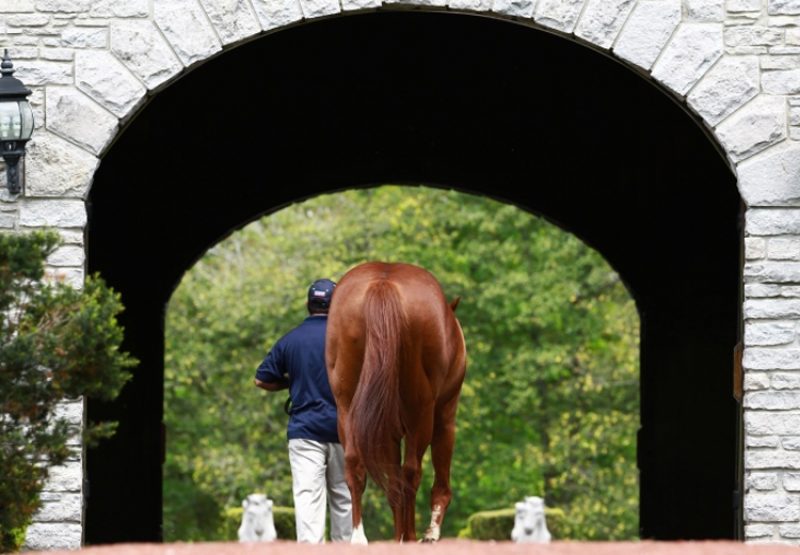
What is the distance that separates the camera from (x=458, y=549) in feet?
19.9

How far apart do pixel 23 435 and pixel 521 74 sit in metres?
5.83

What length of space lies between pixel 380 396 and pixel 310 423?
809mm

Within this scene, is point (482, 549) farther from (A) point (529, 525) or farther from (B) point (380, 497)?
(B) point (380, 497)

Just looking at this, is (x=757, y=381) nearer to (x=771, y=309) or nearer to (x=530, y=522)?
(x=771, y=309)

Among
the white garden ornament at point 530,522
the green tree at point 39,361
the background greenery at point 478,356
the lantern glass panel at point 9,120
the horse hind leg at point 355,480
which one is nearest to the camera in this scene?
the green tree at point 39,361

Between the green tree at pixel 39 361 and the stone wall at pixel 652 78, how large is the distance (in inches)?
59.3

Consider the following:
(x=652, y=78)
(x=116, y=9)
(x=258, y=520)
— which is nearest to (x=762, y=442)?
(x=652, y=78)

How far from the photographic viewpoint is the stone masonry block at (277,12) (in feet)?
29.8

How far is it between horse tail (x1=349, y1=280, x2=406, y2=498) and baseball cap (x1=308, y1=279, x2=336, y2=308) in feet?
2.68

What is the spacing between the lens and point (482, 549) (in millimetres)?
6000

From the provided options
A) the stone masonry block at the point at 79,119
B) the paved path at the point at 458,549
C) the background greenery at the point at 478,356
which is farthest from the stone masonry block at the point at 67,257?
the background greenery at the point at 478,356

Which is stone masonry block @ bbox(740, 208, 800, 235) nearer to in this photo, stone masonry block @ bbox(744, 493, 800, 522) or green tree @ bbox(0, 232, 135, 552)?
stone masonry block @ bbox(744, 493, 800, 522)

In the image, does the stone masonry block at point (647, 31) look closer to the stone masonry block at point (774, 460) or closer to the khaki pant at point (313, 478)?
the stone masonry block at point (774, 460)

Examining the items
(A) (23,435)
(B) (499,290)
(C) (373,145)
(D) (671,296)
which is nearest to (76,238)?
(A) (23,435)
